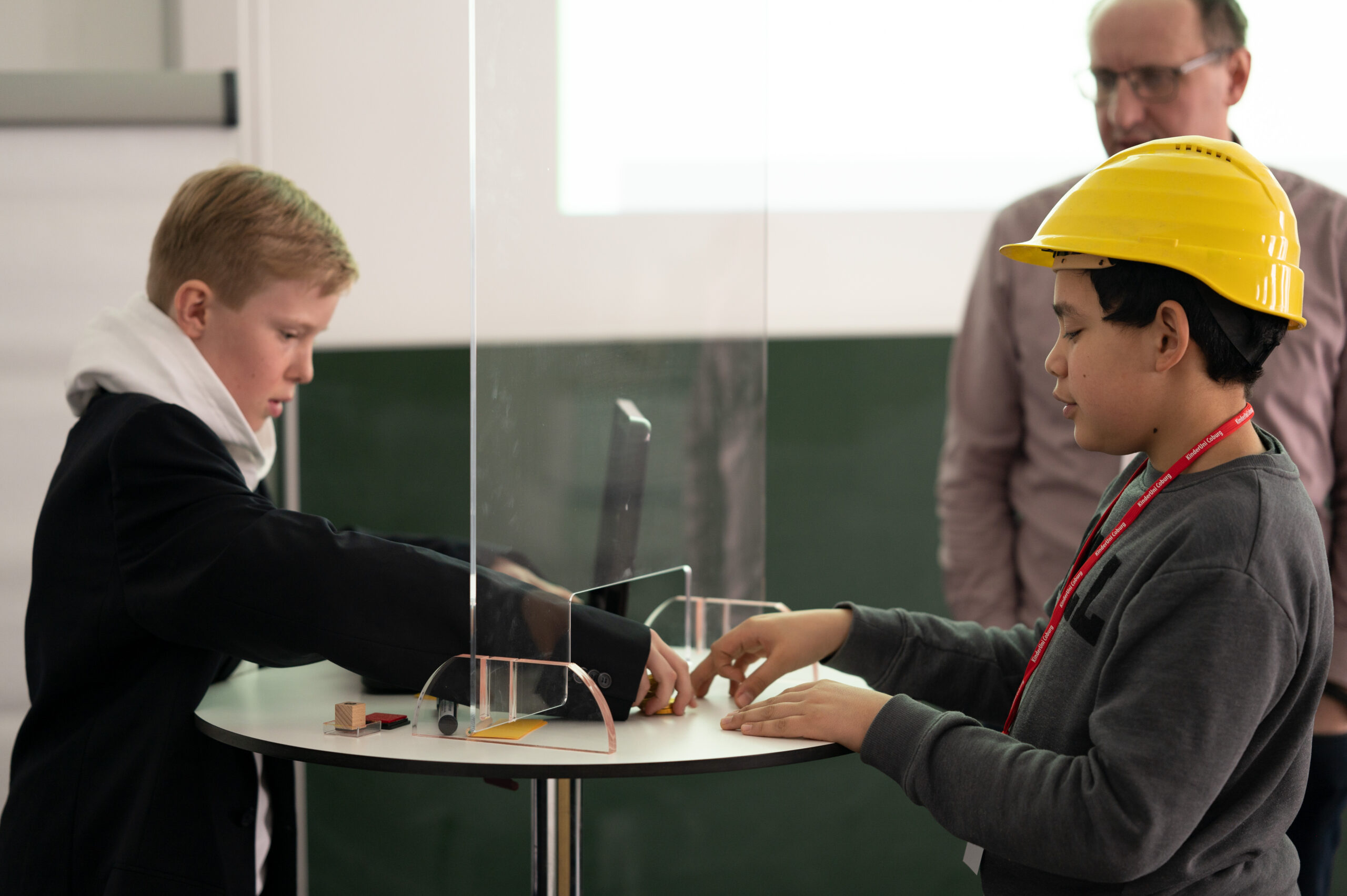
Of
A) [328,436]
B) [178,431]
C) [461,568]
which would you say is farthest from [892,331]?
[178,431]

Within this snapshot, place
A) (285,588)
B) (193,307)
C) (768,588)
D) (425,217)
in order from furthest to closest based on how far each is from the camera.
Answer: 1. (768,588)
2. (425,217)
3. (193,307)
4. (285,588)

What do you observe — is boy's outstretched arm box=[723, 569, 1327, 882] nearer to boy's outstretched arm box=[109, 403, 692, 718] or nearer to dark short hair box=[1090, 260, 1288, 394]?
dark short hair box=[1090, 260, 1288, 394]

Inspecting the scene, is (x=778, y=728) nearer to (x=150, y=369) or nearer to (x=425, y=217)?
(x=150, y=369)

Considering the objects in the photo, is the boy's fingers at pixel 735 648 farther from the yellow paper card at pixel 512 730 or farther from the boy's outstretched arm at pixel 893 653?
the yellow paper card at pixel 512 730

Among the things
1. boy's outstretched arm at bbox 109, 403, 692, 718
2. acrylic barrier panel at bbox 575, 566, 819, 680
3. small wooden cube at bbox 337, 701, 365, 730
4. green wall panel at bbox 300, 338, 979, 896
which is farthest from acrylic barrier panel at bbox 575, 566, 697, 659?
green wall panel at bbox 300, 338, 979, 896

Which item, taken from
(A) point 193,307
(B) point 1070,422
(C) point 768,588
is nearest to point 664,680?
(A) point 193,307

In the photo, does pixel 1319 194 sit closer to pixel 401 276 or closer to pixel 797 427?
pixel 797 427

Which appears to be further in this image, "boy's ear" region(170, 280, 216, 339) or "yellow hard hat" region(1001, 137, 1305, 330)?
"boy's ear" region(170, 280, 216, 339)

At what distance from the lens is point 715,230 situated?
1.55 meters

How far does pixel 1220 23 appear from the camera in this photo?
161 centimetres

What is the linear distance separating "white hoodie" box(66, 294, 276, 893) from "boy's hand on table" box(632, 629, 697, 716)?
1.61 feet

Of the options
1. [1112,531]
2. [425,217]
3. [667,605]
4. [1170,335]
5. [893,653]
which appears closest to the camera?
[1170,335]

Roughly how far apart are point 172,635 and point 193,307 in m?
0.44

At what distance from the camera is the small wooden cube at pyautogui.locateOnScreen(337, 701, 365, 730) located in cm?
113
